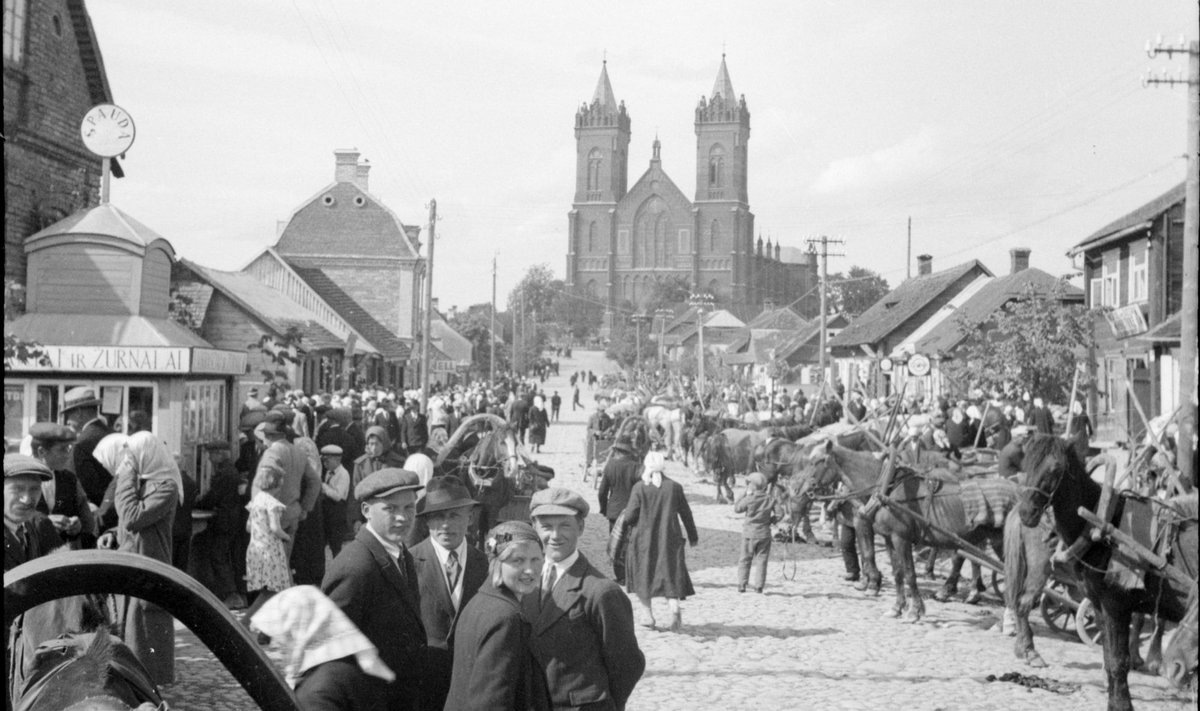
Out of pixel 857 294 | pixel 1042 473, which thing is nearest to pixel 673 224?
pixel 857 294

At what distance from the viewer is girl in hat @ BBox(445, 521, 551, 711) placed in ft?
14.0

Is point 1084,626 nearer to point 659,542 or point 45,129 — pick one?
point 659,542

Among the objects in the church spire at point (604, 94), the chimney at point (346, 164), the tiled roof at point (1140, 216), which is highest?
the church spire at point (604, 94)

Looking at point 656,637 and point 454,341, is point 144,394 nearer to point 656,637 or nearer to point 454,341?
point 656,637

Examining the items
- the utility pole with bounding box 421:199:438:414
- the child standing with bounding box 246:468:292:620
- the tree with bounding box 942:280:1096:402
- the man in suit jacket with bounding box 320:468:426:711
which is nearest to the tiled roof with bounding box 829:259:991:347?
the tree with bounding box 942:280:1096:402

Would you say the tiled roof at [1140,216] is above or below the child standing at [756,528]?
above

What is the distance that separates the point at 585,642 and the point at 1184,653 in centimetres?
381

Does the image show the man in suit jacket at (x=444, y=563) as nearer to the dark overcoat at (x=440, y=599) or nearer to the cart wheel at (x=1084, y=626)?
the dark overcoat at (x=440, y=599)

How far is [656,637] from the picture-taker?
34.6ft

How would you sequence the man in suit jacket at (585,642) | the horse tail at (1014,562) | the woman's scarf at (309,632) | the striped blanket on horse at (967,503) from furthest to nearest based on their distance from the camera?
the striped blanket on horse at (967,503)
the horse tail at (1014,562)
the man in suit jacket at (585,642)
the woman's scarf at (309,632)

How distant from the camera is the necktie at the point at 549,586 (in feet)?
16.4

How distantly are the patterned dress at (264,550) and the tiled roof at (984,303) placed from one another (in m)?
32.7

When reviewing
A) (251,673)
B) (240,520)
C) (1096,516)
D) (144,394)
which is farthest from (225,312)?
(251,673)

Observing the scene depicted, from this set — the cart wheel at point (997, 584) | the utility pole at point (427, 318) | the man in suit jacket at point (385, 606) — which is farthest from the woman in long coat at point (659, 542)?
the utility pole at point (427, 318)
